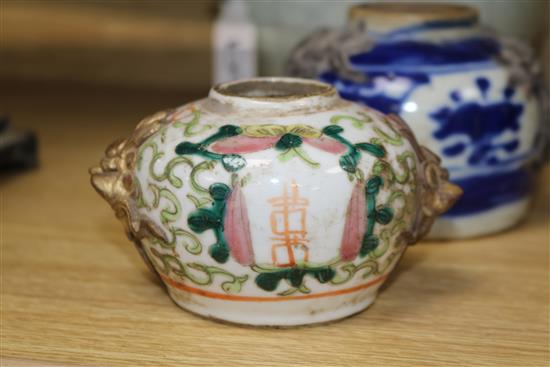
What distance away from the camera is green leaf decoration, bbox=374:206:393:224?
2.67 ft

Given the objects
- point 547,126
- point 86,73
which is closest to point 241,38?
point 547,126

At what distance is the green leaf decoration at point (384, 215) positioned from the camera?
81 centimetres

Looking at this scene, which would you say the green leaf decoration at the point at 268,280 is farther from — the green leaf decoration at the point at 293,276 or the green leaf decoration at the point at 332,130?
the green leaf decoration at the point at 332,130

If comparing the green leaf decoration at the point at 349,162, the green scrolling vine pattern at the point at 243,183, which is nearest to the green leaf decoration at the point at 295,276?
the green scrolling vine pattern at the point at 243,183

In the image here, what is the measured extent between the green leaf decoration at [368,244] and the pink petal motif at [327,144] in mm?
83

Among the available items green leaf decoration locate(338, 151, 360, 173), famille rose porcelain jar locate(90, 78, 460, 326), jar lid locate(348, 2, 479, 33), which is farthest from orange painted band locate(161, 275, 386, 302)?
jar lid locate(348, 2, 479, 33)

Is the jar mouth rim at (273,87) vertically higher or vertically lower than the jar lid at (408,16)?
lower

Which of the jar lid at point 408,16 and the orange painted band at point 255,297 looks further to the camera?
the jar lid at point 408,16

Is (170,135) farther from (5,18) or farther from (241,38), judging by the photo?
(5,18)

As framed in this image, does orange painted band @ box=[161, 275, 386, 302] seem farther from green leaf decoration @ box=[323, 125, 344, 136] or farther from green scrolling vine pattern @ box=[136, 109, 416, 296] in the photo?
green leaf decoration @ box=[323, 125, 344, 136]

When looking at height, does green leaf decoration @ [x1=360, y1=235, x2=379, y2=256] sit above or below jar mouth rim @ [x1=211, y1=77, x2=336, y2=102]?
below

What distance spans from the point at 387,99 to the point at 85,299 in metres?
0.42

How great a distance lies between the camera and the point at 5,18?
7.41ft

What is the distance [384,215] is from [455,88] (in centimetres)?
31
